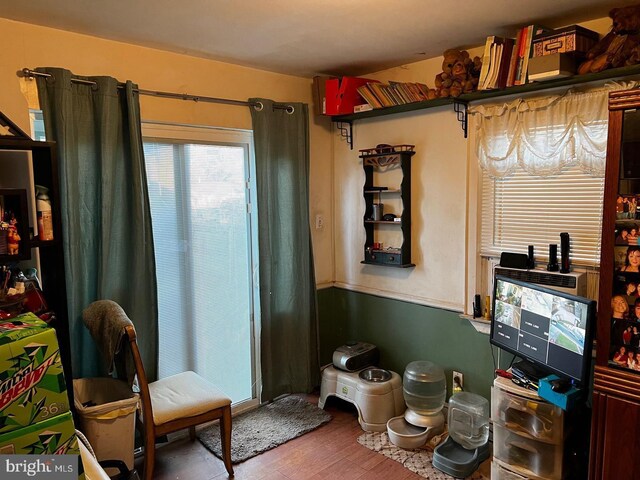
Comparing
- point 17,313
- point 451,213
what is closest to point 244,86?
point 451,213

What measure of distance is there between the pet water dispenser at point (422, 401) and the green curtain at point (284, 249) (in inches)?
32.4

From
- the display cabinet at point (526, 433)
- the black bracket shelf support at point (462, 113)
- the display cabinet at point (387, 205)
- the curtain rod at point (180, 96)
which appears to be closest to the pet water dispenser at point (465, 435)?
the display cabinet at point (526, 433)

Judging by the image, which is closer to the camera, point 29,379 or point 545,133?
point 29,379

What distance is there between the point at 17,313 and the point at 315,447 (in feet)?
6.13

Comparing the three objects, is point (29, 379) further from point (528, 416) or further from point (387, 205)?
point (387, 205)

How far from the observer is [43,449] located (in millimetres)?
1282

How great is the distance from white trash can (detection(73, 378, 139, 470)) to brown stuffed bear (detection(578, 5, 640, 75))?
2.74 m

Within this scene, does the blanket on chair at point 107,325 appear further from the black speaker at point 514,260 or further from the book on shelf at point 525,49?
the book on shelf at point 525,49

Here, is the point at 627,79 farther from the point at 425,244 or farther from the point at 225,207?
the point at 225,207

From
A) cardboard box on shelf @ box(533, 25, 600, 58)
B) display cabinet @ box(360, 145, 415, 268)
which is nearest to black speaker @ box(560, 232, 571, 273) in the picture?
cardboard box on shelf @ box(533, 25, 600, 58)

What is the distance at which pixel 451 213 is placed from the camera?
120 inches

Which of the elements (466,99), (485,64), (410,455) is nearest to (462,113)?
(466,99)

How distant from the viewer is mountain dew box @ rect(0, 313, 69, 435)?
1241 millimetres

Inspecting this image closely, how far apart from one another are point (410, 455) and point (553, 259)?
4.57ft
